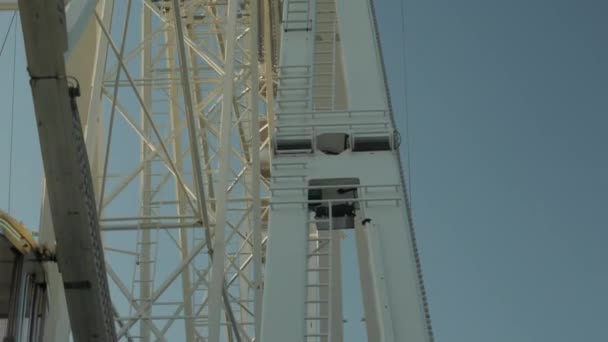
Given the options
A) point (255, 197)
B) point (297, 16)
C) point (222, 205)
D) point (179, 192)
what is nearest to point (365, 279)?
point (297, 16)

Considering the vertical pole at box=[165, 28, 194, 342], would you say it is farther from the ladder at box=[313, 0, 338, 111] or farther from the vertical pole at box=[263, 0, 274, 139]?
the ladder at box=[313, 0, 338, 111]

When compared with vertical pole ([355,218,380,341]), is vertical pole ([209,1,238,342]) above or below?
above

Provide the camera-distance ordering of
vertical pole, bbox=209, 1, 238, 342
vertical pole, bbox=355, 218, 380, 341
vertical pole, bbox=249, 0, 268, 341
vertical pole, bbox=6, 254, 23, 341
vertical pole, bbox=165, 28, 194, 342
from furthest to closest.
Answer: vertical pole, bbox=165, 28, 194, 342 → vertical pole, bbox=249, 0, 268, 341 → vertical pole, bbox=209, 1, 238, 342 → vertical pole, bbox=6, 254, 23, 341 → vertical pole, bbox=355, 218, 380, 341

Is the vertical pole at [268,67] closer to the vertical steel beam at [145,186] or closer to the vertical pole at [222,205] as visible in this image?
the vertical steel beam at [145,186]

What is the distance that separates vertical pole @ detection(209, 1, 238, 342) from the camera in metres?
15.6

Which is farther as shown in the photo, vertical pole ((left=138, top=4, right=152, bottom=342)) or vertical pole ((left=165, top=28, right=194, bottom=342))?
vertical pole ((left=138, top=4, right=152, bottom=342))

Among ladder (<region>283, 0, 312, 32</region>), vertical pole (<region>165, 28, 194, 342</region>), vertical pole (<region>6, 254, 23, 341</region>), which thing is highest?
vertical pole (<region>165, 28, 194, 342</region>)

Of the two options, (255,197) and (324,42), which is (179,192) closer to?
(255,197)

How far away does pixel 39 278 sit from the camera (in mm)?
11773

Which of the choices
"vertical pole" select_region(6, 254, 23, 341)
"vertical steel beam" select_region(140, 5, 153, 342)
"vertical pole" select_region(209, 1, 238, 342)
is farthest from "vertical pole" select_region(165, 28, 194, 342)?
"vertical pole" select_region(6, 254, 23, 341)

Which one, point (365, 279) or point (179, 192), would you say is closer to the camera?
point (365, 279)

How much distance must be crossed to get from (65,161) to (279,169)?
3023 millimetres

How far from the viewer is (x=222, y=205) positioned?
54.6ft

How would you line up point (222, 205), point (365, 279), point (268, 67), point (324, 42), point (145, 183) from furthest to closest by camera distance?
1. point (268, 67)
2. point (145, 183)
3. point (222, 205)
4. point (324, 42)
5. point (365, 279)
